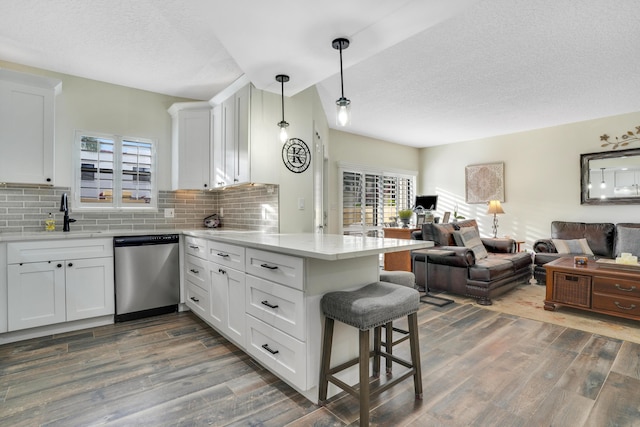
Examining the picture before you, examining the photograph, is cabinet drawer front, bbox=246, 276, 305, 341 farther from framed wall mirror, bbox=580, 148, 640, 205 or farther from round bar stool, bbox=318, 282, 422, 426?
framed wall mirror, bbox=580, 148, 640, 205

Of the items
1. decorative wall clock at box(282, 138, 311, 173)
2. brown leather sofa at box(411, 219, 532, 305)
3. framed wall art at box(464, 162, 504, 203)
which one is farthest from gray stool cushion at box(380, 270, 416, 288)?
framed wall art at box(464, 162, 504, 203)

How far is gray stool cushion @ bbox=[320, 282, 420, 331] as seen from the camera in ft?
5.24

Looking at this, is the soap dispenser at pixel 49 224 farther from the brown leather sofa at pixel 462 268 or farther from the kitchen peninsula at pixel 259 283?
the brown leather sofa at pixel 462 268

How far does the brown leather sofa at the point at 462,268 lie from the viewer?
152 inches

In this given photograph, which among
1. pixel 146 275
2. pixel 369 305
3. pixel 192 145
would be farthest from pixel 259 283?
pixel 192 145

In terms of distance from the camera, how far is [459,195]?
22.8 feet

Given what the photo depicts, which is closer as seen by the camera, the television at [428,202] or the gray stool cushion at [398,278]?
the gray stool cushion at [398,278]

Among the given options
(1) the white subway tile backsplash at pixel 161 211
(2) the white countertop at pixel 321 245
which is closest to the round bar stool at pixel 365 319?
(2) the white countertop at pixel 321 245

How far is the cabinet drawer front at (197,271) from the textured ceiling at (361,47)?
5.81ft

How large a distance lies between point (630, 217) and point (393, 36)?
5226mm

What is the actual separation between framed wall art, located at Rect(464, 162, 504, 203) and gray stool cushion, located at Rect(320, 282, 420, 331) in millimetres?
5396

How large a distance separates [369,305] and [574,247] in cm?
474

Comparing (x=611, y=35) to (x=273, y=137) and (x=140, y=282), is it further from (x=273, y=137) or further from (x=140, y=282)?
(x=140, y=282)

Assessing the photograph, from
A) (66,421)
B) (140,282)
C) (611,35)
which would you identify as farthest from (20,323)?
(611,35)
